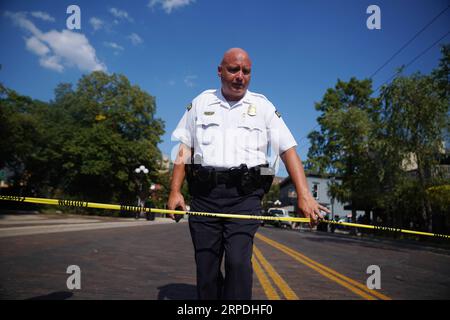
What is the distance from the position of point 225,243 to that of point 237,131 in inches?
35.8

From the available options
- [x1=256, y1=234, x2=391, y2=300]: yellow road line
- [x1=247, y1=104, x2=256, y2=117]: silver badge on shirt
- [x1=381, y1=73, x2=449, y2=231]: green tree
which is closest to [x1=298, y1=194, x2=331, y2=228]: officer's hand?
[x1=247, y1=104, x2=256, y2=117]: silver badge on shirt

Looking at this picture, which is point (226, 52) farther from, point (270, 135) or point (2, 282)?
point (2, 282)

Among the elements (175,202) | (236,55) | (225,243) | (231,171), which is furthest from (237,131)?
(225,243)

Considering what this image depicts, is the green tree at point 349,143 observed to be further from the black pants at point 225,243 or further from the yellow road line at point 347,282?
the black pants at point 225,243

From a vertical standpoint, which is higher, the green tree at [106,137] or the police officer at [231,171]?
the green tree at [106,137]

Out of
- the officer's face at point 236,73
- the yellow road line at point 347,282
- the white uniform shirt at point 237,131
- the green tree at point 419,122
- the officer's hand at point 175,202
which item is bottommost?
the yellow road line at point 347,282

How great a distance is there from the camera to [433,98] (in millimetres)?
19547

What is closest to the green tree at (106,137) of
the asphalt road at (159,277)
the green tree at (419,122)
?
the green tree at (419,122)

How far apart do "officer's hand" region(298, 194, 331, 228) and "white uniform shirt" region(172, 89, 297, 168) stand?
0.47m

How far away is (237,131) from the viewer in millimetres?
3000

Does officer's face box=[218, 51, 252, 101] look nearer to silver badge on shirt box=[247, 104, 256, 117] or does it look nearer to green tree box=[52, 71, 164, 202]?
silver badge on shirt box=[247, 104, 256, 117]

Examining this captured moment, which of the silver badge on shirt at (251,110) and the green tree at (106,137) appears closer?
the silver badge on shirt at (251,110)

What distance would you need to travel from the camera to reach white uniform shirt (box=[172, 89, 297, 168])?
2.96 meters

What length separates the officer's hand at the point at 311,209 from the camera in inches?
107
